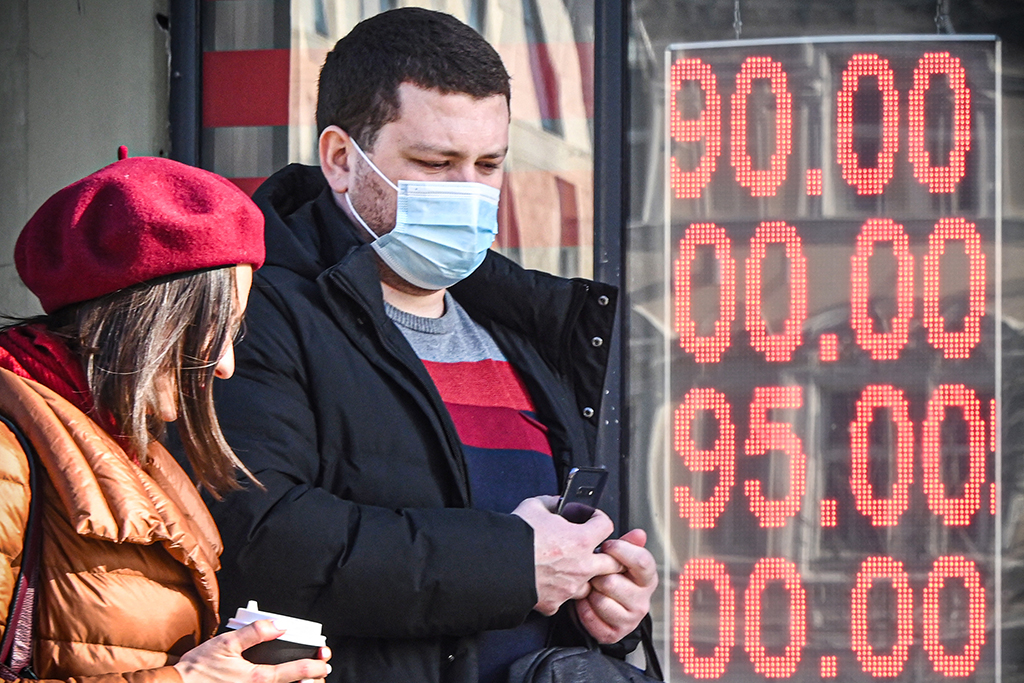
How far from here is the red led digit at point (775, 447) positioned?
3.71 metres

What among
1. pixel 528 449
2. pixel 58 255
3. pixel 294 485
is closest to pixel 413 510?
pixel 294 485

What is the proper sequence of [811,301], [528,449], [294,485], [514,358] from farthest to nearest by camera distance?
1. [811,301]
2. [514,358]
3. [528,449]
4. [294,485]

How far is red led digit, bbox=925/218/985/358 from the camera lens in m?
3.65

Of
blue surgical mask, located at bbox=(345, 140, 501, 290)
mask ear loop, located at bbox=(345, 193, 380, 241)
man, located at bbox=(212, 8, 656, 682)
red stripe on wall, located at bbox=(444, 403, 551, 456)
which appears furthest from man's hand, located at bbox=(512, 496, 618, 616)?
mask ear loop, located at bbox=(345, 193, 380, 241)

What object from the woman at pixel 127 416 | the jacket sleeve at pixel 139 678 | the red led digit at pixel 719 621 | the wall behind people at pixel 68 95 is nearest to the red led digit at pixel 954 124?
the red led digit at pixel 719 621

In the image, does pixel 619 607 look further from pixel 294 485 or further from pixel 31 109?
pixel 31 109

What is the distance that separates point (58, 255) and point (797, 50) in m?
2.79

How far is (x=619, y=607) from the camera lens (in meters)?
2.25

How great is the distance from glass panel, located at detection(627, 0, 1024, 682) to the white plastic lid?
2.38 metres

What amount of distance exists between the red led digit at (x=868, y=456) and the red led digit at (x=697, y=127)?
789 millimetres

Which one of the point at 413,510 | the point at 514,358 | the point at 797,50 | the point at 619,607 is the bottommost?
the point at 619,607

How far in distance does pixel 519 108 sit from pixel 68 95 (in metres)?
1.34

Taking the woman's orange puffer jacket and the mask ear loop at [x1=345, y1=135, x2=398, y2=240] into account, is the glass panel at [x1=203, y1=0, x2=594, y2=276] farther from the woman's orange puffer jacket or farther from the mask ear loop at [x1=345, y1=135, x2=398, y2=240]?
the woman's orange puffer jacket

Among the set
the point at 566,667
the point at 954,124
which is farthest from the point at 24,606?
the point at 954,124
